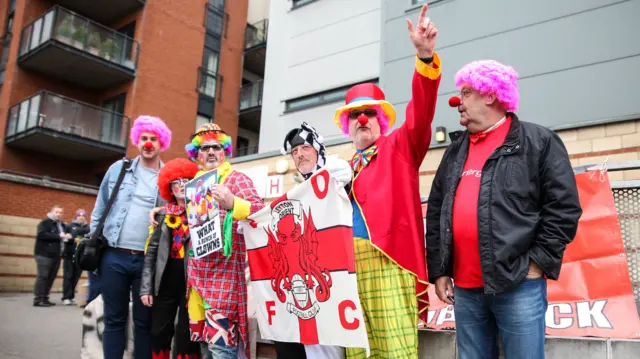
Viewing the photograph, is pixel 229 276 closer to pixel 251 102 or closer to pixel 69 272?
pixel 69 272

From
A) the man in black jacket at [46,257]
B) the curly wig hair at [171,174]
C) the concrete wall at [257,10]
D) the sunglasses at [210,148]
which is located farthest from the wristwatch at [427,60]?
the concrete wall at [257,10]

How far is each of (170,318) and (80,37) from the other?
1705 centimetres

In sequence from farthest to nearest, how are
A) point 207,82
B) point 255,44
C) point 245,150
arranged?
point 245,150, point 255,44, point 207,82

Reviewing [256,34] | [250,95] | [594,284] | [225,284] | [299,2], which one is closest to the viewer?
[594,284]

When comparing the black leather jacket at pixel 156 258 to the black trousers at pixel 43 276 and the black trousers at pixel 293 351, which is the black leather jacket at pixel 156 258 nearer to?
the black trousers at pixel 293 351

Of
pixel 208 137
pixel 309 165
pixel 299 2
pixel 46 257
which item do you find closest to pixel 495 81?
pixel 309 165

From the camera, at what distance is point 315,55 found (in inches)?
492

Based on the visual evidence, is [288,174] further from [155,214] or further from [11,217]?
[11,217]

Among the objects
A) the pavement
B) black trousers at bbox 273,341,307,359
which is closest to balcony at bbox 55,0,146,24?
the pavement

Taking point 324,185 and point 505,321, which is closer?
point 505,321

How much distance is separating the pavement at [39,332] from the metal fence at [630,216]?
5405 millimetres

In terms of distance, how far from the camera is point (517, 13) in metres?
7.71

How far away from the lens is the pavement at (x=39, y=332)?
18.1ft

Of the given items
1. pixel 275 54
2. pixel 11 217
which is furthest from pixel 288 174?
pixel 11 217
